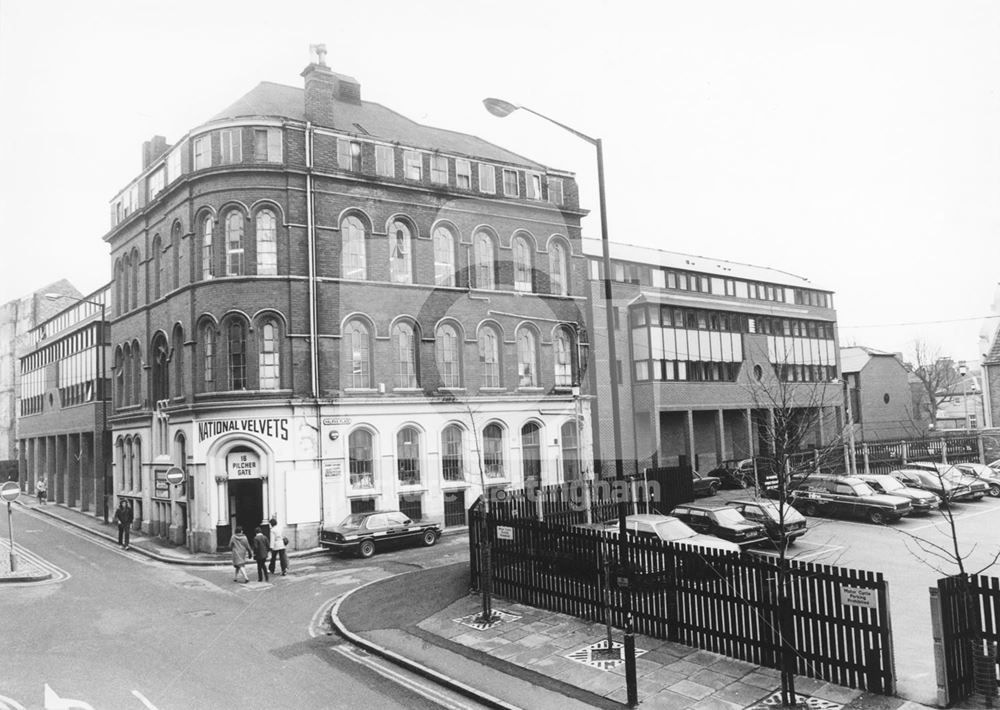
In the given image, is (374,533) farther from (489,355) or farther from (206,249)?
(206,249)

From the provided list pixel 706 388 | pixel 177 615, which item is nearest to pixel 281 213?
pixel 177 615

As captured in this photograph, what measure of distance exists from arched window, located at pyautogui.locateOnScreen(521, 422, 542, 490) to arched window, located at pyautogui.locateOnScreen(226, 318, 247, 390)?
40.3ft

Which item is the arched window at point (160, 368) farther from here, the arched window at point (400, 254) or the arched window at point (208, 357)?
the arched window at point (400, 254)

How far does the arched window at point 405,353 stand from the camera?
30219 millimetres

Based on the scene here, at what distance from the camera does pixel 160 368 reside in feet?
106

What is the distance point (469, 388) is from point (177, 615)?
16.6m

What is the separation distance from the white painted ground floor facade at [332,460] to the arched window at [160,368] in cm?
110

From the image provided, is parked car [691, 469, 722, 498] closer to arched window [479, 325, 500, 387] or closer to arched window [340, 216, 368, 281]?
arched window [479, 325, 500, 387]

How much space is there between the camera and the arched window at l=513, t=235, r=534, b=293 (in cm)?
3381

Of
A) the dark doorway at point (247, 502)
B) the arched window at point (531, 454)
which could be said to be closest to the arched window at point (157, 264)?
the dark doorway at point (247, 502)

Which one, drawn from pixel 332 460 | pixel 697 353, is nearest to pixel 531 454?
pixel 332 460

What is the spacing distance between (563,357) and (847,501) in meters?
13.9

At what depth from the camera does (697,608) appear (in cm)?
1230

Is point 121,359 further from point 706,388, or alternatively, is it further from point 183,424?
point 706,388
